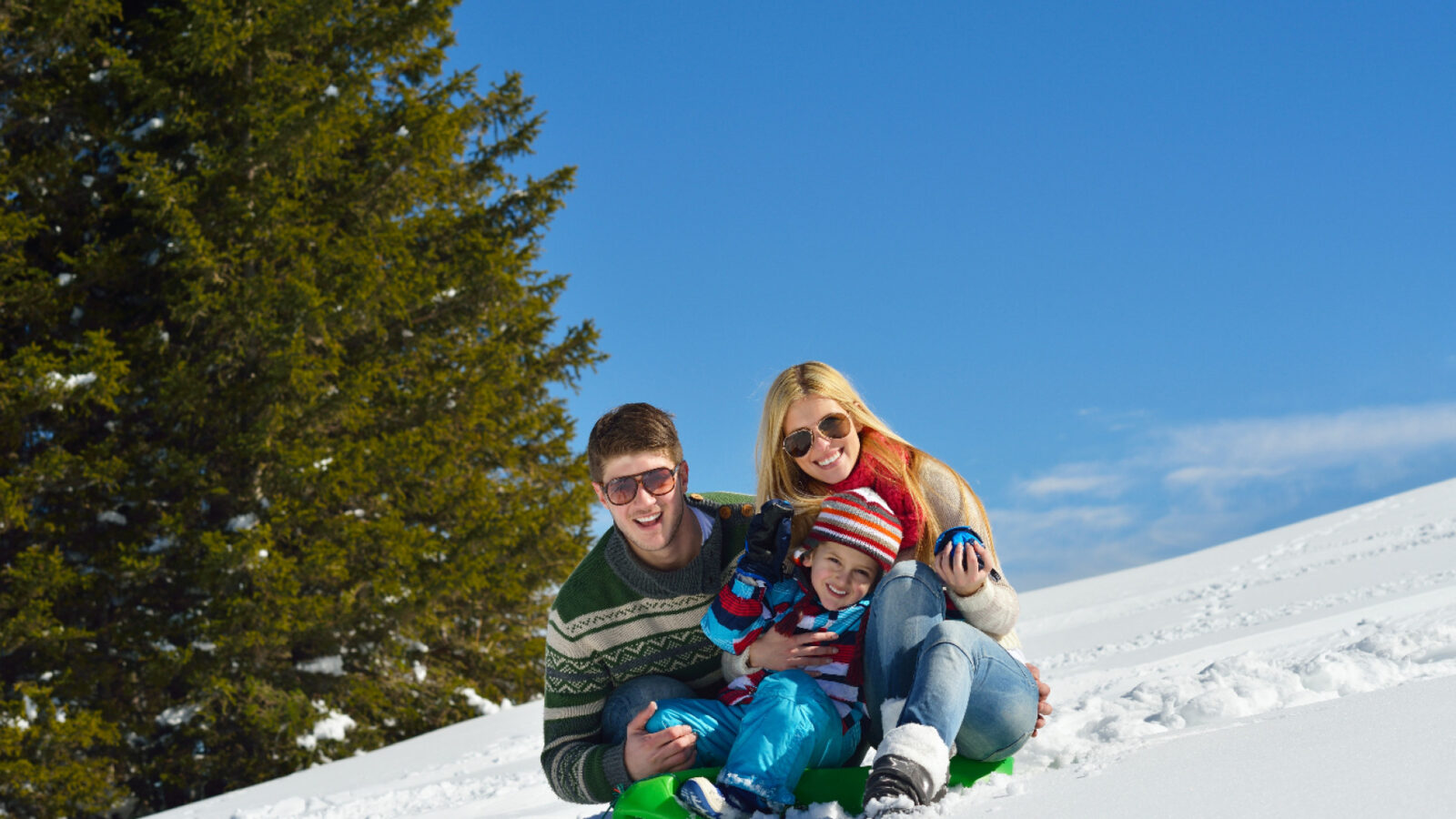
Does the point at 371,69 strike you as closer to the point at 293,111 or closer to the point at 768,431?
the point at 293,111

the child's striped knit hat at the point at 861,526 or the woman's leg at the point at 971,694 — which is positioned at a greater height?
the child's striped knit hat at the point at 861,526

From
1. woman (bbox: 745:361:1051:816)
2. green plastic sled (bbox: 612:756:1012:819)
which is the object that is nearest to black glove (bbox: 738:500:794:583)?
woman (bbox: 745:361:1051:816)

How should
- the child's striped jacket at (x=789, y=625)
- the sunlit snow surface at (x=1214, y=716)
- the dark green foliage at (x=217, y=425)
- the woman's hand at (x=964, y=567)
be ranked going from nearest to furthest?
the sunlit snow surface at (x=1214, y=716), the woman's hand at (x=964, y=567), the child's striped jacket at (x=789, y=625), the dark green foliage at (x=217, y=425)

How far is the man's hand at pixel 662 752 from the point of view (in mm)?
2479

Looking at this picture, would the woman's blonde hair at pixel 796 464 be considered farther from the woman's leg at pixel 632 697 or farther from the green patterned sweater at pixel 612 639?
the woman's leg at pixel 632 697

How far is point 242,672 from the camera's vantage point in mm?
8531

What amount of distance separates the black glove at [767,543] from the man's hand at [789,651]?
5.9 inches

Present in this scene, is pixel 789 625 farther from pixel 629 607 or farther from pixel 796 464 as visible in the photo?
pixel 796 464

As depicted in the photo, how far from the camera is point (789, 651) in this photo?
2502mm

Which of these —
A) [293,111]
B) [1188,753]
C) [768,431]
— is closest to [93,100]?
[293,111]

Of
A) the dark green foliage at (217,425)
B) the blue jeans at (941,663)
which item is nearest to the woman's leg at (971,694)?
the blue jeans at (941,663)

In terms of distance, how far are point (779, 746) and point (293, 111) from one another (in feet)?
27.4

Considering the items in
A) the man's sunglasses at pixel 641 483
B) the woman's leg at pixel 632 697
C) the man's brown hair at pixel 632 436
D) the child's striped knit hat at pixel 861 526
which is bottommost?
the woman's leg at pixel 632 697

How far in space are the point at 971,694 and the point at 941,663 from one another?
17cm
